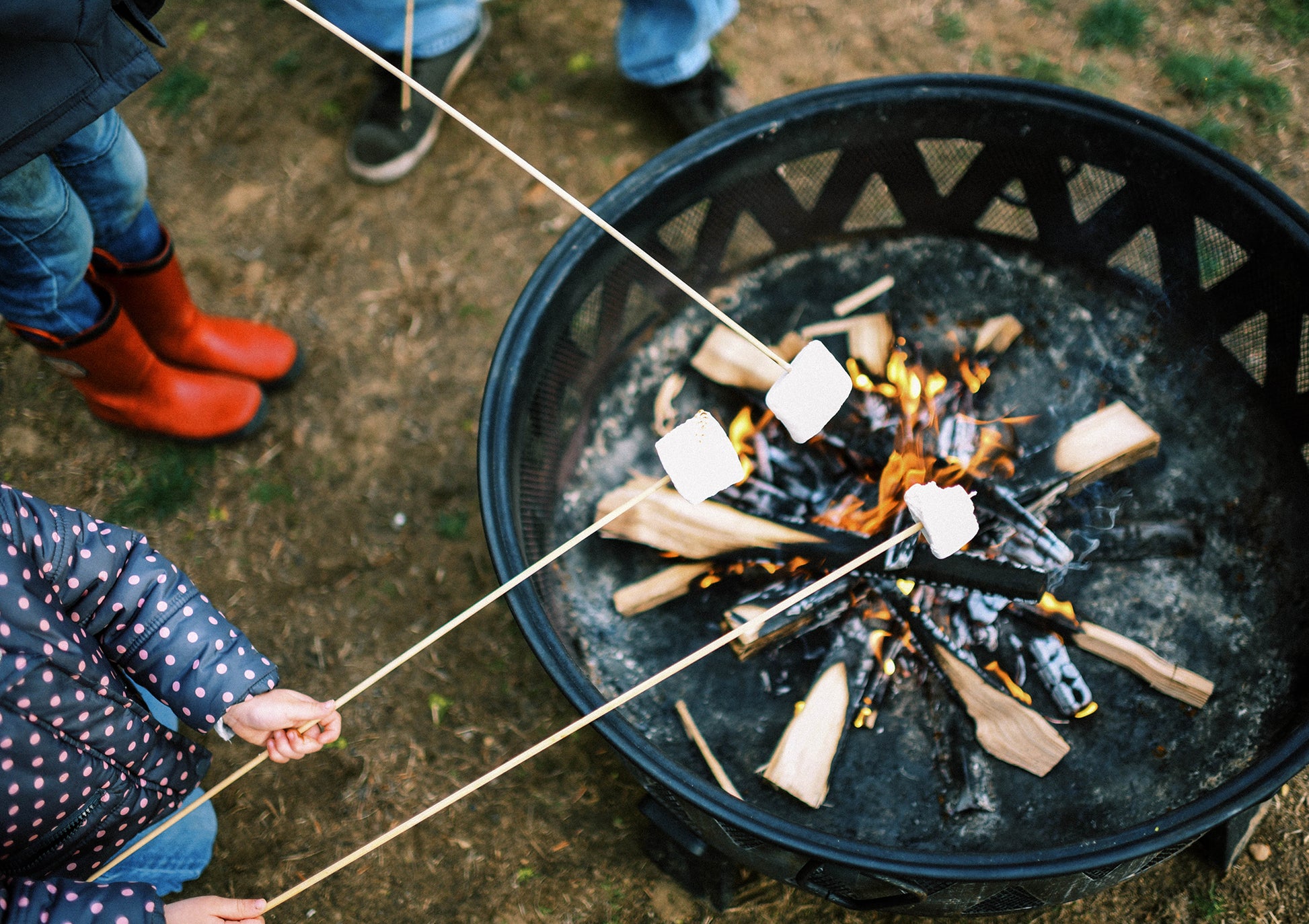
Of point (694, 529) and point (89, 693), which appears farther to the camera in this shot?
point (694, 529)

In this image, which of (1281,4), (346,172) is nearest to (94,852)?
(346,172)

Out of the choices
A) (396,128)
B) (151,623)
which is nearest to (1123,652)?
(151,623)

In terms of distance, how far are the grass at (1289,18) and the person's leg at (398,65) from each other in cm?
297

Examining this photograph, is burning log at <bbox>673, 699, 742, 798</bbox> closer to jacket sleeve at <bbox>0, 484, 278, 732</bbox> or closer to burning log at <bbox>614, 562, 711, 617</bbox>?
burning log at <bbox>614, 562, 711, 617</bbox>

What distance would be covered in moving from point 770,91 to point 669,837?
266 cm

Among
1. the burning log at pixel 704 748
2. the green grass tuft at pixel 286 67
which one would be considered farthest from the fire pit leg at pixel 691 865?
the green grass tuft at pixel 286 67

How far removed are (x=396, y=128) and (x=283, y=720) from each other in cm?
245

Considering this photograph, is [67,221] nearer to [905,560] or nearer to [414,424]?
[414,424]

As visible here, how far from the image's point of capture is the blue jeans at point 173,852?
6.64 feet

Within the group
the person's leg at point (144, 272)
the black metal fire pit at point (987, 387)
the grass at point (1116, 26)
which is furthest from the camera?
the grass at point (1116, 26)

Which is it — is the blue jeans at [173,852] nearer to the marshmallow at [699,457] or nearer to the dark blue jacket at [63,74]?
the dark blue jacket at [63,74]

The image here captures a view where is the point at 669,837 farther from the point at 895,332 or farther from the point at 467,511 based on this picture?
the point at 895,332

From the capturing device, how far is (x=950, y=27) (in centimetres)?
335

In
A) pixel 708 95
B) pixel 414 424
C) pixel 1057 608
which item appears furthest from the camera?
pixel 708 95
